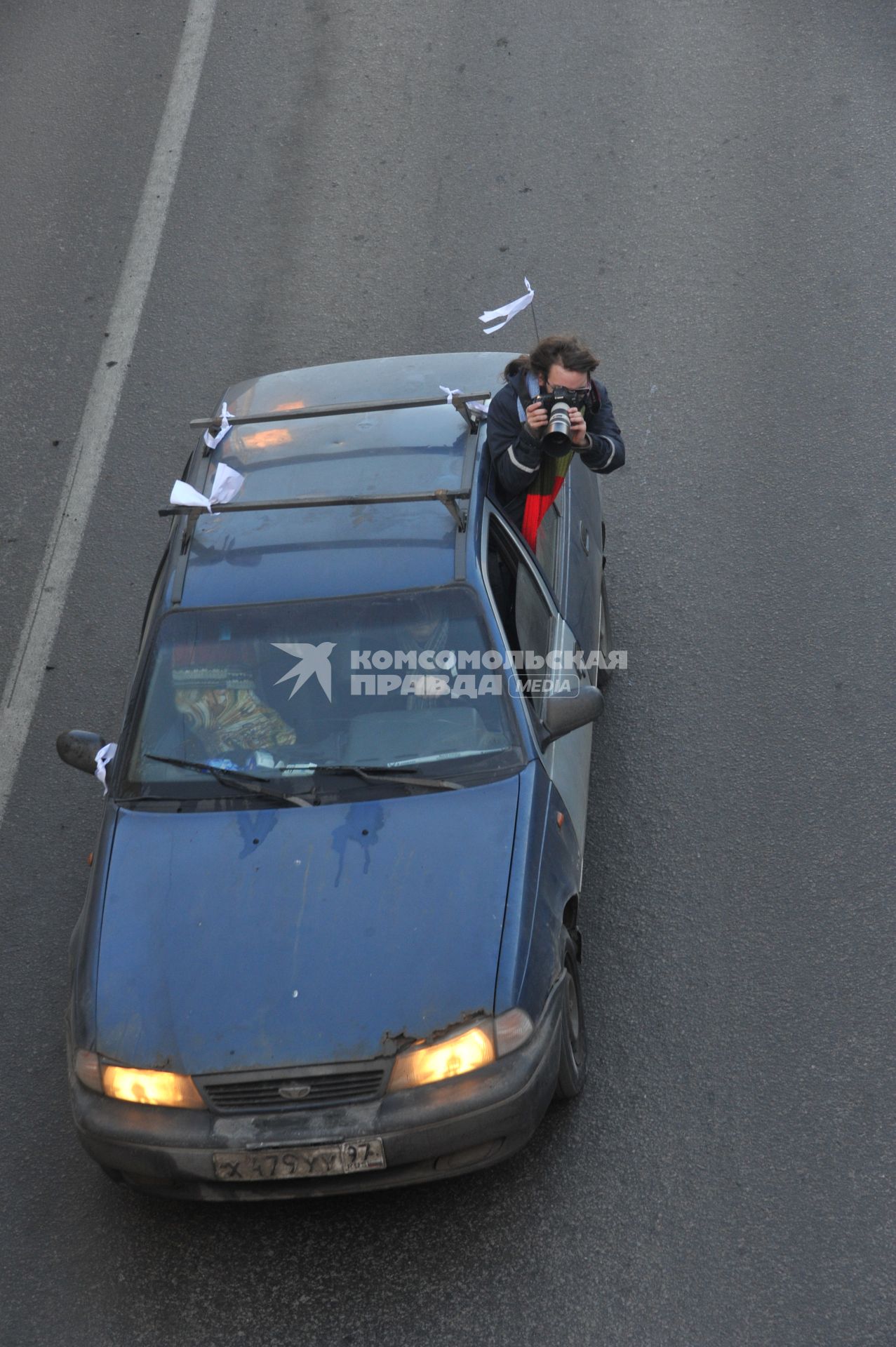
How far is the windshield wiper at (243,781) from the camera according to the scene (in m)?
5.16

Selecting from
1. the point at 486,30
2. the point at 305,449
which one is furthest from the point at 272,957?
the point at 486,30

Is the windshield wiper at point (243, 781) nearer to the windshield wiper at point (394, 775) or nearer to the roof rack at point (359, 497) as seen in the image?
the windshield wiper at point (394, 775)

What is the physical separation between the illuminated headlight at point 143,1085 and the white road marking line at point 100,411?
98.1 inches

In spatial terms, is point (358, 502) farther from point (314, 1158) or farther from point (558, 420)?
point (314, 1158)

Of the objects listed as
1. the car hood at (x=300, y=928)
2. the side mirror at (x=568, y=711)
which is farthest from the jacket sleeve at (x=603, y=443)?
the car hood at (x=300, y=928)

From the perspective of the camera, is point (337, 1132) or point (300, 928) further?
point (300, 928)

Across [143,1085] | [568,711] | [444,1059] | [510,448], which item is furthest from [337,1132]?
[510,448]

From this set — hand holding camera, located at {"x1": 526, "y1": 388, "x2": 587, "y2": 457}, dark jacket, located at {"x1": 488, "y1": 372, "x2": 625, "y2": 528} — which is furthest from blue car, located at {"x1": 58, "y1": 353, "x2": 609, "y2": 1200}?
hand holding camera, located at {"x1": 526, "y1": 388, "x2": 587, "y2": 457}

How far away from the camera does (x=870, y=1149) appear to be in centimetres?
510

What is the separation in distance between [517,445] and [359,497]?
71 centimetres

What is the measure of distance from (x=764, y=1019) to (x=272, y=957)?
2014 mm

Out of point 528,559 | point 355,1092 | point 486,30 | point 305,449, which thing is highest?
point 486,30

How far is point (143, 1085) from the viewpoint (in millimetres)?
4598

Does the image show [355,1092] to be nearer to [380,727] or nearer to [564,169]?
[380,727]
